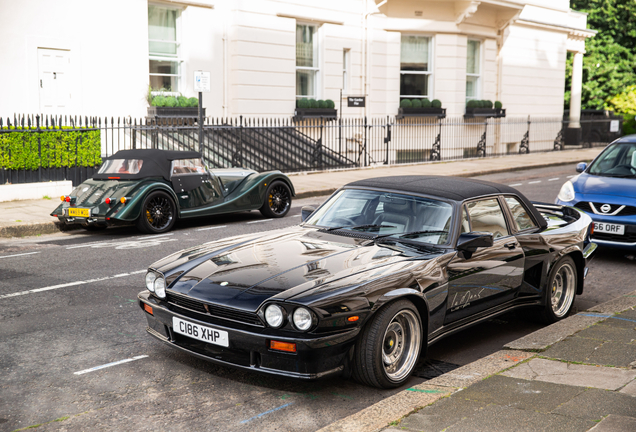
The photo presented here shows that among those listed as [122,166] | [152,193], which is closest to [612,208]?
[152,193]

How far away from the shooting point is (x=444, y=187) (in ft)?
17.6

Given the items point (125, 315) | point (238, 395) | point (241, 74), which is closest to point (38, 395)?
point (238, 395)

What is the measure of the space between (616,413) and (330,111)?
18089mm

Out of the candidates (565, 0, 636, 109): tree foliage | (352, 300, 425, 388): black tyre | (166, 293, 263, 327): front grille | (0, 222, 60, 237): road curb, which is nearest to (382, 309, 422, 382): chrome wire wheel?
(352, 300, 425, 388): black tyre

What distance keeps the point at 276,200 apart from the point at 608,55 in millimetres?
30901

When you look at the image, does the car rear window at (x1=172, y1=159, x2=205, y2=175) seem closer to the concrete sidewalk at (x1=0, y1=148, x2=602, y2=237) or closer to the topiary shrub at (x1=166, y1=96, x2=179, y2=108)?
the concrete sidewalk at (x1=0, y1=148, x2=602, y2=237)

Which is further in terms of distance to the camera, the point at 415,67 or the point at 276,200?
the point at 415,67

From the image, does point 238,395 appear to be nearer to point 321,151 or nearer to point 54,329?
point 54,329

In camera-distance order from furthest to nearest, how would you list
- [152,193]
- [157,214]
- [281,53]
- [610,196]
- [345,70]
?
1. [345,70]
2. [281,53]
3. [157,214]
4. [152,193]
5. [610,196]

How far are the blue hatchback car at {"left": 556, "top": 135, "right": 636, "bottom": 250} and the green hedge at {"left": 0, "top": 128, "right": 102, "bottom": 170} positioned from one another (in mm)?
9817

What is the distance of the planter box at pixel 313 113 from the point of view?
20594 millimetres

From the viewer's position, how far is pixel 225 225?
1125 centimetres

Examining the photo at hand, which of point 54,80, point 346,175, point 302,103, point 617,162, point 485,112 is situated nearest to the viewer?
point 617,162

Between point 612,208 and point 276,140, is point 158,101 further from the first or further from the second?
point 612,208
